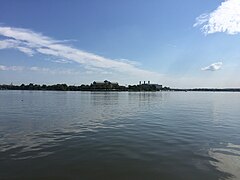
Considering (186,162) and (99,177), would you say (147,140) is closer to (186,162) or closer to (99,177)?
(186,162)

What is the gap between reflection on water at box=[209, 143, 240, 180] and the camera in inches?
533

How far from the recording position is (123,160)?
51.0 feet

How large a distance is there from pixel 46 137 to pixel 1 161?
7.35 meters

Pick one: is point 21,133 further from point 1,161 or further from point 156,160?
point 156,160

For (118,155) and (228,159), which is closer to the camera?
(228,159)

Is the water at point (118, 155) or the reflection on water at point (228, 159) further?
the reflection on water at point (228, 159)

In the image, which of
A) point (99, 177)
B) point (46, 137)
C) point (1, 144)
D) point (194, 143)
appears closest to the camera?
point (99, 177)

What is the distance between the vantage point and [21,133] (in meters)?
24.1

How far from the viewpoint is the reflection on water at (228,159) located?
44.4 ft

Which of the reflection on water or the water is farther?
the reflection on water

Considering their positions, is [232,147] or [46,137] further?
[46,137]

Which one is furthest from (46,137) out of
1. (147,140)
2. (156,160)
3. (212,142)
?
(212,142)

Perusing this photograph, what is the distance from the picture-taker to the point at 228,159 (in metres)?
16.1

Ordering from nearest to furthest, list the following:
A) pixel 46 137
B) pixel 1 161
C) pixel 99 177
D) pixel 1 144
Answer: pixel 99 177 → pixel 1 161 → pixel 1 144 → pixel 46 137
